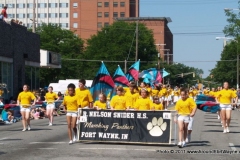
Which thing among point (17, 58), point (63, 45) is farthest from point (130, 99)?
point (63, 45)

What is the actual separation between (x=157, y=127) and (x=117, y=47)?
260 ft

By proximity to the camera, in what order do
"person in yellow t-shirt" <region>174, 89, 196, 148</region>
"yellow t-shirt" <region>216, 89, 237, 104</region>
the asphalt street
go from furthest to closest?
"yellow t-shirt" <region>216, 89, 237, 104</region>
"person in yellow t-shirt" <region>174, 89, 196, 148</region>
the asphalt street

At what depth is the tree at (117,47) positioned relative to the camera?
95.0 m

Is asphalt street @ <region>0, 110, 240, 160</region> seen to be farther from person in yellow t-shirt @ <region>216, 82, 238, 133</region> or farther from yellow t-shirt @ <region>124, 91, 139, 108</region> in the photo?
yellow t-shirt @ <region>124, 91, 139, 108</region>

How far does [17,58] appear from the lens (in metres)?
43.4

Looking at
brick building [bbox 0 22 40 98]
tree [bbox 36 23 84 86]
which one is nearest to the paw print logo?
brick building [bbox 0 22 40 98]

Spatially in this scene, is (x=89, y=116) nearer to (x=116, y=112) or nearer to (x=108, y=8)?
(x=116, y=112)

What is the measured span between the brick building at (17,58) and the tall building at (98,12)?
303 feet

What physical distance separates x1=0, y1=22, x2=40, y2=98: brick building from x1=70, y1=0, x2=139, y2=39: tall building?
92.4m

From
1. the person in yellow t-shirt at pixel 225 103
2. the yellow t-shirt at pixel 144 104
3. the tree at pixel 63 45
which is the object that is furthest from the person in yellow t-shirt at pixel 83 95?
the tree at pixel 63 45

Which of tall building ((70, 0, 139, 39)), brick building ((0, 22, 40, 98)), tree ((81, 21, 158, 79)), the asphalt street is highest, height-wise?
tall building ((70, 0, 139, 39))

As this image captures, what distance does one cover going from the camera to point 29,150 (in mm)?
15188

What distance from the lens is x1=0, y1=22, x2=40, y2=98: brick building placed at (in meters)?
40.2

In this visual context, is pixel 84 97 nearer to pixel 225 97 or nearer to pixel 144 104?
pixel 144 104
